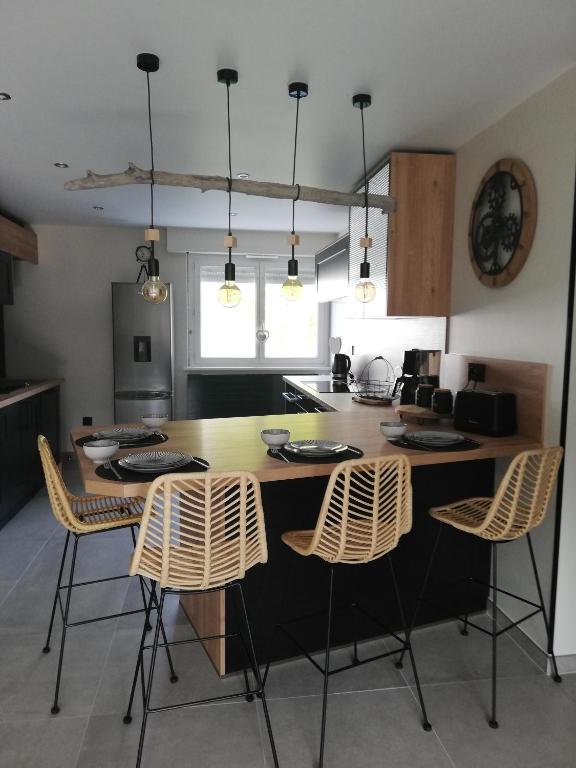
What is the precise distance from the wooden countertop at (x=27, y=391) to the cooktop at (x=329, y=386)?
2.28 meters

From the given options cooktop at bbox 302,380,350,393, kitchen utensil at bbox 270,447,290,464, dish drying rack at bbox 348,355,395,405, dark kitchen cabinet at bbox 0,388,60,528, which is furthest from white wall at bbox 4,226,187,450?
kitchen utensil at bbox 270,447,290,464

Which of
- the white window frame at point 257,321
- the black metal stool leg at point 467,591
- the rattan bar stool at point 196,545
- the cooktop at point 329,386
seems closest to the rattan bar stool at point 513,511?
the black metal stool leg at point 467,591

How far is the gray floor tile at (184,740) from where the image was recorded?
179 centimetres

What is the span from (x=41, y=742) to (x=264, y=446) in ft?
4.20

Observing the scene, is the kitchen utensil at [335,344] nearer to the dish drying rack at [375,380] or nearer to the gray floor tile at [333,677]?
the dish drying rack at [375,380]

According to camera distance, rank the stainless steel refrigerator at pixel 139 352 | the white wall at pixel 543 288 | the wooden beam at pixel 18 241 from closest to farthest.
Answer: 1. the white wall at pixel 543 288
2. the wooden beam at pixel 18 241
3. the stainless steel refrigerator at pixel 139 352

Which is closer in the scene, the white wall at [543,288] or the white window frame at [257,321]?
the white wall at [543,288]

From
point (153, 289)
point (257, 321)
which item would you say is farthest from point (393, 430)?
point (257, 321)

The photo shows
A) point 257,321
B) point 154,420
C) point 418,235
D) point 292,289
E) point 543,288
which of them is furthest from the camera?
point 257,321

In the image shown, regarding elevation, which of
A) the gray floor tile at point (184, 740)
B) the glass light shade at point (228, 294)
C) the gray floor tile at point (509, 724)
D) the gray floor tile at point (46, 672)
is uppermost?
the glass light shade at point (228, 294)

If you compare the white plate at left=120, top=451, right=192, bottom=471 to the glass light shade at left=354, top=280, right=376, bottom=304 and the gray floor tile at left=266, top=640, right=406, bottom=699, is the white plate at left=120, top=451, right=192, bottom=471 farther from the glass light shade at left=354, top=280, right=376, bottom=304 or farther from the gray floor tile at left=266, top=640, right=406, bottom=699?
the glass light shade at left=354, top=280, right=376, bottom=304

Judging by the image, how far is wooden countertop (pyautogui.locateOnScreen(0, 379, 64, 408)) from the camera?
3914 mm

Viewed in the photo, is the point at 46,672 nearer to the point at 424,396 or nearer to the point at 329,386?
the point at 424,396

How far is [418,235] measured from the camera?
10.3 feet
